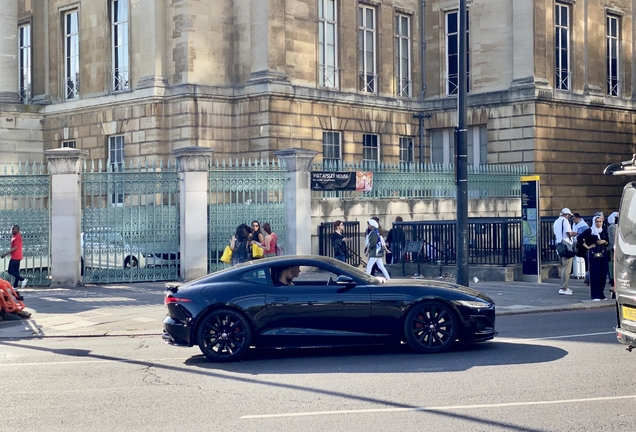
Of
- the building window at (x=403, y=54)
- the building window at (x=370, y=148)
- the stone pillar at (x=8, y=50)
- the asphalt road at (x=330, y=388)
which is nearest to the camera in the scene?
the asphalt road at (x=330, y=388)

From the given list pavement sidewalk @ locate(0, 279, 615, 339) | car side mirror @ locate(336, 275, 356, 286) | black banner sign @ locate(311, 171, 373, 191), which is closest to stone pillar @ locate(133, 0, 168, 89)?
black banner sign @ locate(311, 171, 373, 191)

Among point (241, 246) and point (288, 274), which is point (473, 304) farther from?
point (241, 246)

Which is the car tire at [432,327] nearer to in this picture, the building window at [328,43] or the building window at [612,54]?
the building window at [328,43]

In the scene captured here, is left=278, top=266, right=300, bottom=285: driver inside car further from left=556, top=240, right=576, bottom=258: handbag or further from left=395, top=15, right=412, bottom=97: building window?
left=395, top=15, right=412, bottom=97: building window

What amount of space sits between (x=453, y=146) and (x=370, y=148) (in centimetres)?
399

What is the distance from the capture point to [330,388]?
981 centimetres

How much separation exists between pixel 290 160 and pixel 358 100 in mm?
12878

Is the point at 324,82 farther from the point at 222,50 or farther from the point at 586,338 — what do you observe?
the point at 586,338

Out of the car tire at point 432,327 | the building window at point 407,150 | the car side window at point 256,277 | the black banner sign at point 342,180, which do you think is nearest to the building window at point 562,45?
the building window at point 407,150

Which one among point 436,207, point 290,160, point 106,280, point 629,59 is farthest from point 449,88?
point 106,280

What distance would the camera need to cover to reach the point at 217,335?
1192 centimetres

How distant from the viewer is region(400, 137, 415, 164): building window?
39.7 meters

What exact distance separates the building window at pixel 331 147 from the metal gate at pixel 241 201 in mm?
11764

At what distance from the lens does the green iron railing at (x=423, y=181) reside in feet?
88.3
